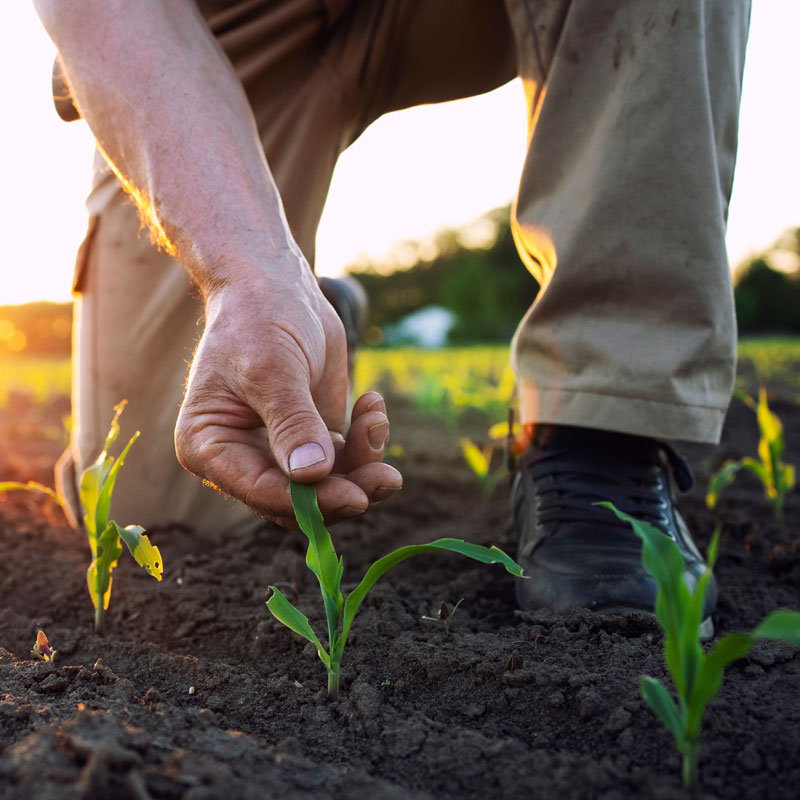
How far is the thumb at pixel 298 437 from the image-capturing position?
3.31 feet

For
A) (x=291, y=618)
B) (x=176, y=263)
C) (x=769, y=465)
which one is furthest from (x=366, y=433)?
(x=769, y=465)

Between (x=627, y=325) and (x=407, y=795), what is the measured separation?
1.05 m

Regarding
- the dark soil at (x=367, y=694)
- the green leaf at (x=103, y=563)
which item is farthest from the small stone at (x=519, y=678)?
the green leaf at (x=103, y=563)

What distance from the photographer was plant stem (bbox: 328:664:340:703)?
3.33 ft

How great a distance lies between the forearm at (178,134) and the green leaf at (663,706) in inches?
32.0

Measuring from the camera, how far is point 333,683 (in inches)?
40.1

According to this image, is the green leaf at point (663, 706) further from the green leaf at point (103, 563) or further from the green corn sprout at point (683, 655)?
the green leaf at point (103, 563)

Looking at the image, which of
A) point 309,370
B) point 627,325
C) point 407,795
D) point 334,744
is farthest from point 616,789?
point 627,325

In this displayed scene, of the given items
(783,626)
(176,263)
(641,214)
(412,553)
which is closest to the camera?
(783,626)

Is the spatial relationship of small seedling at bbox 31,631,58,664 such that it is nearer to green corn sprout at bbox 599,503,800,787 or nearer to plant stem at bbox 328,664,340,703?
plant stem at bbox 328,664,340,703

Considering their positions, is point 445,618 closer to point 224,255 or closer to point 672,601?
point 672,601

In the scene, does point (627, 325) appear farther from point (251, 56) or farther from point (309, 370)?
point (251, 56)

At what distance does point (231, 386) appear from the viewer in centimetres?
108

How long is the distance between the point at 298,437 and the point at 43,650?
60 centimetres
